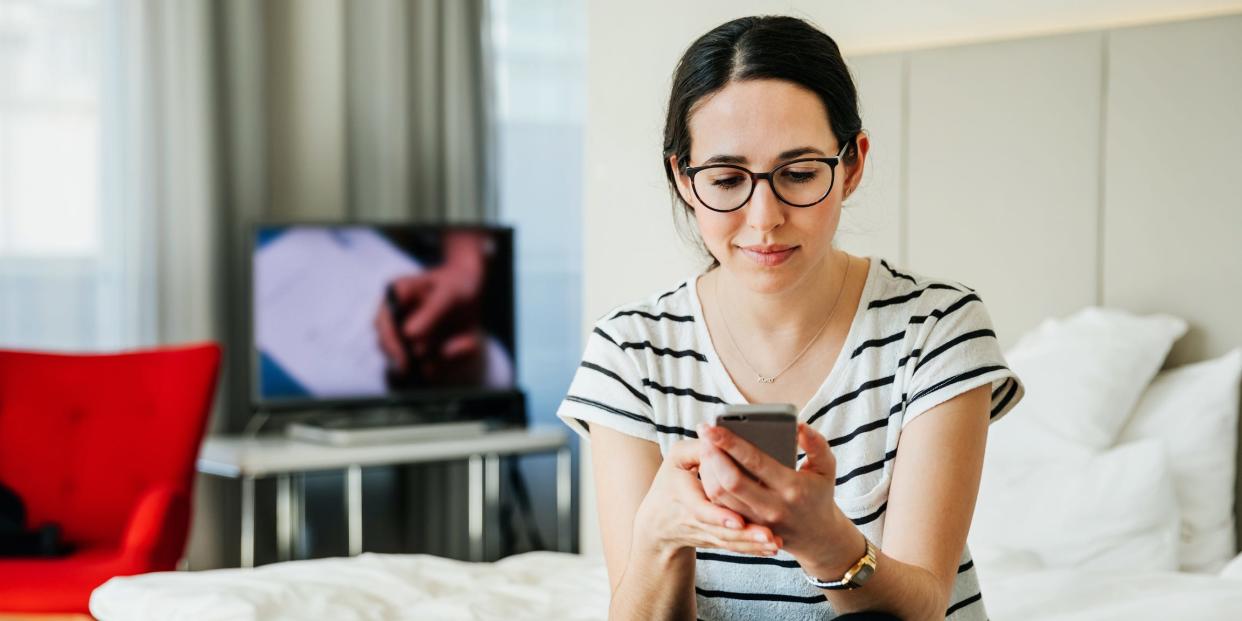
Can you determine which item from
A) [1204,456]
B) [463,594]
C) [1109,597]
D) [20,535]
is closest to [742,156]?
[463,594]

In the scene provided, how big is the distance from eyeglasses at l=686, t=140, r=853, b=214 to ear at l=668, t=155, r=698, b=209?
1.4 inches

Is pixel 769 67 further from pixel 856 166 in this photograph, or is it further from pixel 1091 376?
pixel 1091 376

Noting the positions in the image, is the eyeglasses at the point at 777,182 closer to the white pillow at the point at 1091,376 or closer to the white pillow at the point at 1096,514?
the white pillow at the point at 1096,514

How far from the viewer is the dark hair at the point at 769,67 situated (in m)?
1.43

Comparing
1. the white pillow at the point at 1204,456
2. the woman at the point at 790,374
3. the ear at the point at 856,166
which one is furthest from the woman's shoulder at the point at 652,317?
the white pillow at the point at 1204,456

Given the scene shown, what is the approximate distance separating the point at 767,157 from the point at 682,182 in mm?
139

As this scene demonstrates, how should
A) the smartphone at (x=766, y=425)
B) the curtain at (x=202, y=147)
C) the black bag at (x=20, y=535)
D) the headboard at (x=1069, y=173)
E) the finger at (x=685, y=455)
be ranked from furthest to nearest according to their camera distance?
the curtain at (x=202, y=147)
the black bag at (x=20, y=535)
the headboard at (x=1069, y=173)
the finger at (x=685, y=455)
the smartphone at (x=766, y=425)

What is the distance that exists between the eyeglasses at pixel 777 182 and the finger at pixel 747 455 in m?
0.37

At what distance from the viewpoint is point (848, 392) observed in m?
1.52

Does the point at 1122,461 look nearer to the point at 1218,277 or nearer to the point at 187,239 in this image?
the point at 1218,277

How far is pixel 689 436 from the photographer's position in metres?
1.56

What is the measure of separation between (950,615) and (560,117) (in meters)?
3.39

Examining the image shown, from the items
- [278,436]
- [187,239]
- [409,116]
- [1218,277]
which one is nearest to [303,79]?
[409,116]

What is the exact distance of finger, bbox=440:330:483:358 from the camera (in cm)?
409
